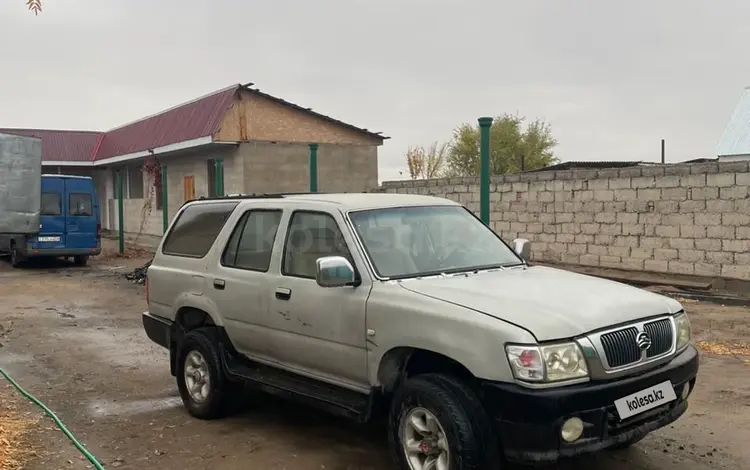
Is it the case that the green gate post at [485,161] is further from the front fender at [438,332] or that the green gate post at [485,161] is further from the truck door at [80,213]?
the truck door at [80,213]

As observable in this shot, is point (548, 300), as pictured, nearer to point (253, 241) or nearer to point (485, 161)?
point (253, 241)

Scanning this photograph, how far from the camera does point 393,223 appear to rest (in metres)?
5.02

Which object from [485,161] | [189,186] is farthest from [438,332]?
[189,186]

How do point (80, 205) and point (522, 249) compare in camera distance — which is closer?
point (522, 249)

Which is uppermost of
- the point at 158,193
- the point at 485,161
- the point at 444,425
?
the point at 485,161

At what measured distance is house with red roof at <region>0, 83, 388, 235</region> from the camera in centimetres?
2050

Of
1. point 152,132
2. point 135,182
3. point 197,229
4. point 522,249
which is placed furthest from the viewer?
point 135,182

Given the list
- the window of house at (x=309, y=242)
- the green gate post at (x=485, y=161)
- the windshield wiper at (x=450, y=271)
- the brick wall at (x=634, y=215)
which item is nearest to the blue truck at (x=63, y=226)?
the brick wall at (x=634, y=215)

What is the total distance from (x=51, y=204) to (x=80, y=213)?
2.46 feet

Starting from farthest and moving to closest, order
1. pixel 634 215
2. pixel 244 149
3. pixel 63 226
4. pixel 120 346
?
1. pixel 244 149
2. pixel 63 226
3. pixel 634 215
4. pixel 120 346

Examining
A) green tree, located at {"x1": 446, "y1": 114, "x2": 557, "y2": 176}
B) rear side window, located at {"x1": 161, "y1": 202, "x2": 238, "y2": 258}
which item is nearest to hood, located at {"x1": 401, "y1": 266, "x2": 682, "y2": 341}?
rear side window, located at {"x1": 161, "y1": 202, "x2": 238, "y2": 258}

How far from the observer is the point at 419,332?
4.04 metres

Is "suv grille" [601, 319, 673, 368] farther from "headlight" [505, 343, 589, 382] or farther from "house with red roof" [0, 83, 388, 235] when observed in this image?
"house with red roof" [0, 83, 388, 235]

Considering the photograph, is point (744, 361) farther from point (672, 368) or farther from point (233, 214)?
point (233, 214)
